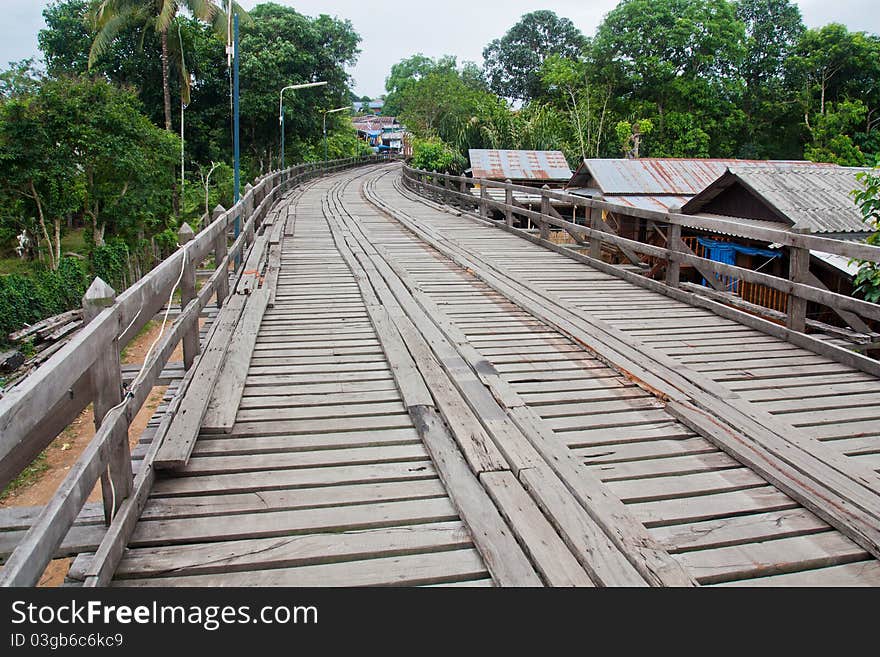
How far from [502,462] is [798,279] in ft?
12.4

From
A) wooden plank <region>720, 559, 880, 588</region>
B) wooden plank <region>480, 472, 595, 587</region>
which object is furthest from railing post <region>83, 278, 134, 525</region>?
wooden plank <region>720, 559, 880, 588</region>

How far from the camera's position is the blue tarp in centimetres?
1625

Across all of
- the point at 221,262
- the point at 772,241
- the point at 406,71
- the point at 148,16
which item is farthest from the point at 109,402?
the point at 406,71

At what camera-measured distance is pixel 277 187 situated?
21.8 metres

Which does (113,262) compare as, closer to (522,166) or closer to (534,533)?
(522,166)

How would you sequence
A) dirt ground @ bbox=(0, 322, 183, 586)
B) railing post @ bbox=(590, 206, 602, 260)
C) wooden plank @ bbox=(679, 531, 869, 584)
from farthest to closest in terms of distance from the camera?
dirt ground @ bbox=(0, 322, 183, 586) → railing post @ bbox=(590, 206, 602, 260) → wooden plank @ bbox=(679, 531, 869, 584)

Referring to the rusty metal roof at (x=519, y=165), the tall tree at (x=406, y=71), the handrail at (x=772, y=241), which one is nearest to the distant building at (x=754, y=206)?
the handrail at (x=772, y=241)

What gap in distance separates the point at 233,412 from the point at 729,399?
2993 mm

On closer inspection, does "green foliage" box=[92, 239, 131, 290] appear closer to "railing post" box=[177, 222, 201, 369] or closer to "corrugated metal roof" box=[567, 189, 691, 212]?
"corrugated metal roof" box=[567, 189, 691, 212]

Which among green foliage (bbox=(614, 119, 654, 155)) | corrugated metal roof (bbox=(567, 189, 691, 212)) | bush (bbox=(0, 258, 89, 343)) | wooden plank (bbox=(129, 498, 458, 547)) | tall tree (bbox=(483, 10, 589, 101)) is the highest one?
tall tree (bbox=(483, 10, 589, 101))

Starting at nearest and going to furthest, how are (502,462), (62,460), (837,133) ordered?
(502,462) < (62,460) < (837,133)

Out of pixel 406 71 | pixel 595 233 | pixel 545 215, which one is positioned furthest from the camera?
pixel 406 71

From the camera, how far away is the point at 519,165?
98.0ft

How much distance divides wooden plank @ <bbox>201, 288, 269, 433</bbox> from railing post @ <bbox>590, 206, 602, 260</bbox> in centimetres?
471
